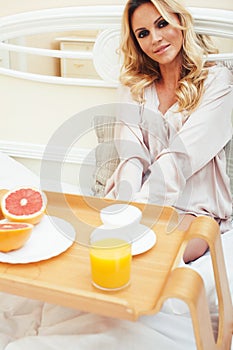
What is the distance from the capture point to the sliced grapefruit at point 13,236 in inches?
41.3

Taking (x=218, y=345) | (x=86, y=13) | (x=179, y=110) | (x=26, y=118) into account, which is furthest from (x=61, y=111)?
(x=218, y=345)

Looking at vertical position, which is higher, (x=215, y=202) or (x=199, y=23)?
(x=199, y=23)

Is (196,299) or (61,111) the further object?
(61,111)

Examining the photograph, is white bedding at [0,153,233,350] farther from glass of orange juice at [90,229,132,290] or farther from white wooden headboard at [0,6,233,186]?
white wooden headboard at [0,6,233,186]

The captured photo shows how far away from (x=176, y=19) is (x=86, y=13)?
424 mm

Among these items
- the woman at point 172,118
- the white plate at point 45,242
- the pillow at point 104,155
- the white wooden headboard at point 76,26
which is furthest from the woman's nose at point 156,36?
the white plate at point 45,242

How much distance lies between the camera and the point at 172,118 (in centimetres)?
163

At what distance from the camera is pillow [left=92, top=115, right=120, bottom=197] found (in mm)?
1816

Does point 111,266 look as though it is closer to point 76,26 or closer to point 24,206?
point 24,206

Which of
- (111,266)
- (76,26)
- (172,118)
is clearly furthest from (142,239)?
(76,26)

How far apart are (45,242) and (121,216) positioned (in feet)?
0.73

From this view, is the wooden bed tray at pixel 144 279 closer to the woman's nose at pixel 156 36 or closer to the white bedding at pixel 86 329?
the white bedding at pixel 86 329

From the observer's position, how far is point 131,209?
1280mm

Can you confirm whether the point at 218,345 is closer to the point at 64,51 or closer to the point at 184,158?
the point at 184,158
